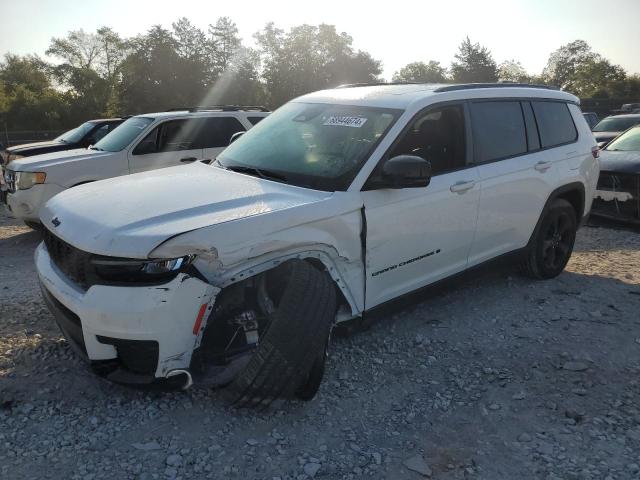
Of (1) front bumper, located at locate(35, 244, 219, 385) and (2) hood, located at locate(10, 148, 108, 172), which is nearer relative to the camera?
(1) front bumper, located at locate(35, 244, 219, 385)

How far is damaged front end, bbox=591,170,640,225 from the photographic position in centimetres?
745

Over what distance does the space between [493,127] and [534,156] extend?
23.6 inches

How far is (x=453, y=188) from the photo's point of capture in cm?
393

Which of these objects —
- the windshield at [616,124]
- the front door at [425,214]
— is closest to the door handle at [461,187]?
the front door at [425,214]

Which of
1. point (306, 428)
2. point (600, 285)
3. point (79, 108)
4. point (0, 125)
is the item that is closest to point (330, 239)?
point (306, 428)

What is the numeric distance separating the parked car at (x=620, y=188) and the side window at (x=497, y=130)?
3724 mm

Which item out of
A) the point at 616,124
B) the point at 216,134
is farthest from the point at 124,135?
the point at 616,124

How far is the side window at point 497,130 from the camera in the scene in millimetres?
4254

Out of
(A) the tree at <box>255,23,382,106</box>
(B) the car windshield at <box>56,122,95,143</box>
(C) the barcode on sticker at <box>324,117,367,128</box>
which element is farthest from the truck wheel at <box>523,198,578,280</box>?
(A) the tree at <box>255,23,382,106</box>

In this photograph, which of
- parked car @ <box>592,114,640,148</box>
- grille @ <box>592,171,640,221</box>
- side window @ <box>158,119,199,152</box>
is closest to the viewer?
grille @ <box>592,171,640,221</box>

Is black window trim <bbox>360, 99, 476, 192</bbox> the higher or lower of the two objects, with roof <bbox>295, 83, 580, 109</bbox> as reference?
lower

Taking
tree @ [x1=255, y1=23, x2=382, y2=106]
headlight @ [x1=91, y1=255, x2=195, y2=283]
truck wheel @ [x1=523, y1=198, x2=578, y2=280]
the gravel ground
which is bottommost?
the gravel ground

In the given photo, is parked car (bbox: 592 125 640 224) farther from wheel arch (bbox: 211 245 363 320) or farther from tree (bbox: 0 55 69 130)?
tree (bbox: 0 55 69 130)

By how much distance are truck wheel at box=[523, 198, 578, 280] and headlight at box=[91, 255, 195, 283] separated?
3.50 metres
